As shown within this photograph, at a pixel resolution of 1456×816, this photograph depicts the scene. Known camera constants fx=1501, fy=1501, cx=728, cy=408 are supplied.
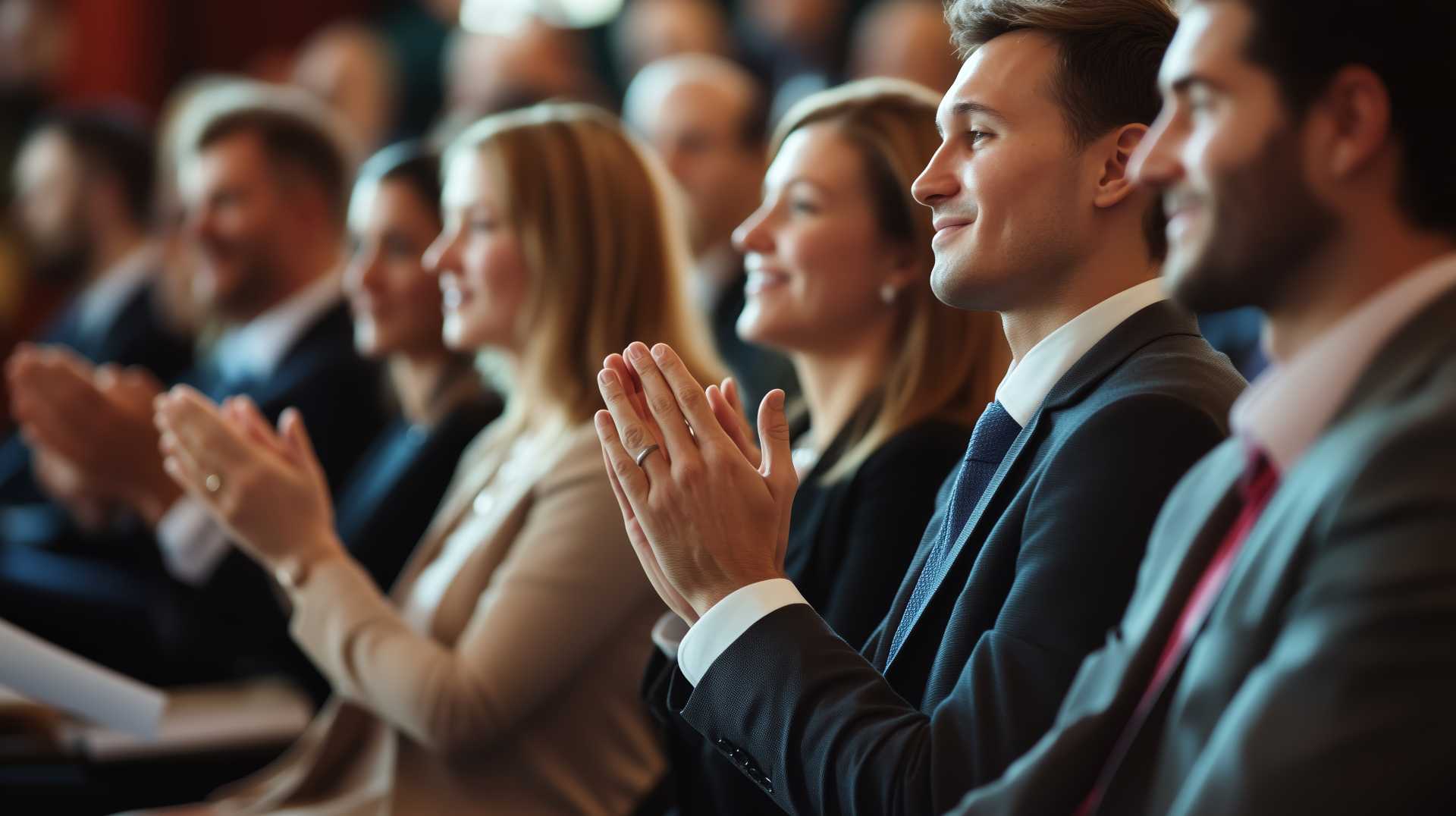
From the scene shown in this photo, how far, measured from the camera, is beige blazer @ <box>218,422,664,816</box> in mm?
1840

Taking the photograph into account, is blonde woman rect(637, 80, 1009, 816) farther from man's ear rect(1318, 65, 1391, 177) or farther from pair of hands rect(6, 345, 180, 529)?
pair of hands rect(6, 345, 180, 529)

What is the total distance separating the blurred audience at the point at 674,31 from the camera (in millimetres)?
5840

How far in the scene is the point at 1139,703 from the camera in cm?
97

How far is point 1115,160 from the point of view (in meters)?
1.30

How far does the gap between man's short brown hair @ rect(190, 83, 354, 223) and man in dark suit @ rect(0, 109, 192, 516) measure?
94 centimetres

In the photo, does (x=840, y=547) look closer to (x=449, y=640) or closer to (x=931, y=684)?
(x=931, y=684)

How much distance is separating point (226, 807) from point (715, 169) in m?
2.31

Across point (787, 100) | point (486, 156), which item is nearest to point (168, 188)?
point (787, 100)

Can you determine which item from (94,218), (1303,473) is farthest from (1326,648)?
(94,218)

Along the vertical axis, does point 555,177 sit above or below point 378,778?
above

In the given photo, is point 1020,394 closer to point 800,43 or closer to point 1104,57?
point 1104,57

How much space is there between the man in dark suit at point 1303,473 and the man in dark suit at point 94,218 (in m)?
3.71

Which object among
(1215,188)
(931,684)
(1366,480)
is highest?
(1215,188)

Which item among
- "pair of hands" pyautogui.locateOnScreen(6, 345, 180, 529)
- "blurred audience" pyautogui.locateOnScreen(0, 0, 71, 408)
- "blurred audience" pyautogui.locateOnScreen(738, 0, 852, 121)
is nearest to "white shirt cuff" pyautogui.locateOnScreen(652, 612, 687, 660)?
"pair of hands" pyautogui.locateOnScreen(6, 345, 180, 529)
